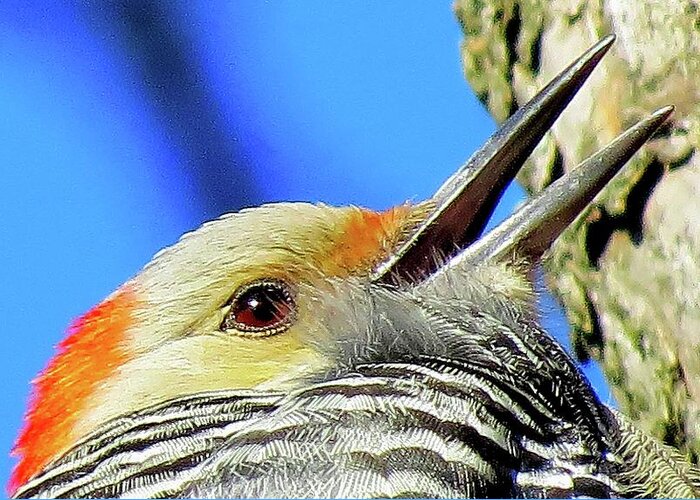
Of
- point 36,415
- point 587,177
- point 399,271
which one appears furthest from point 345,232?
point 36,415

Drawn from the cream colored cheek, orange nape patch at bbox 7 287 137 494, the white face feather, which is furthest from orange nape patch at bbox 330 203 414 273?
orange nape patch at bbox 7 287 137 494

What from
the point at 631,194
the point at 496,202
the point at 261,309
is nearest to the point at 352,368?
the point at 261,309

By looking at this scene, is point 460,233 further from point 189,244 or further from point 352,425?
point 352,425

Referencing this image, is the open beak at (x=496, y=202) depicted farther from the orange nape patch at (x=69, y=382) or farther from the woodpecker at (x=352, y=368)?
the orange nape patch at (x=69, y=382)

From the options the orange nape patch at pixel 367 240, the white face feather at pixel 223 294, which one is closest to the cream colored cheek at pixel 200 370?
the white face feather at pixel 223 294

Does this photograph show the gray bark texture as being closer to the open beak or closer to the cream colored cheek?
the open beak

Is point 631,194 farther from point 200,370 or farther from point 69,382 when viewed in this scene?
point 69,382
